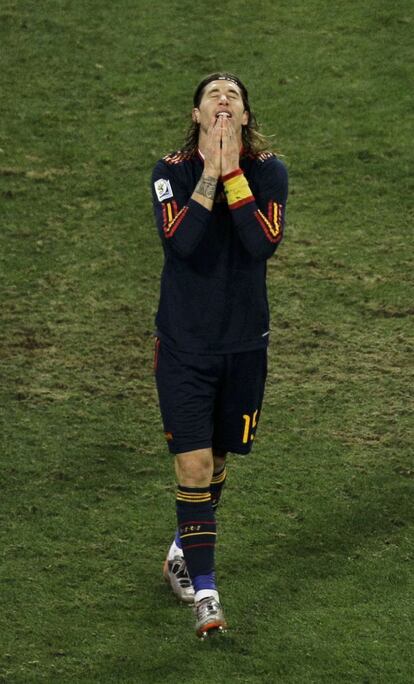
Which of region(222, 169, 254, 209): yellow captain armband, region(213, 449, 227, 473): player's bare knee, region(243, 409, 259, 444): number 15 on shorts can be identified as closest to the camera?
region(222, 169, 254, 209): yellow captain armband

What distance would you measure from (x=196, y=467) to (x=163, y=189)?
116cm

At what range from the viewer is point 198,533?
6258 millimetres

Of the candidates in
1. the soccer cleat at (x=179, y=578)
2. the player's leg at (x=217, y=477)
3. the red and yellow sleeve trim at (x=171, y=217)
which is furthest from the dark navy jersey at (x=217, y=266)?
the soccer cleat at (x=179, y=578)

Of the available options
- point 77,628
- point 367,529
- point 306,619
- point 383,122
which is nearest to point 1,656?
point 77,628

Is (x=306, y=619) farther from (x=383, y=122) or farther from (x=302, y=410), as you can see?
(x=383, y=122)

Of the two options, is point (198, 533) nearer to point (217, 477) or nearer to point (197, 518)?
point (197, 518)

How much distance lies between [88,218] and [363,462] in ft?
12.5

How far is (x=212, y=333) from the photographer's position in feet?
20.3

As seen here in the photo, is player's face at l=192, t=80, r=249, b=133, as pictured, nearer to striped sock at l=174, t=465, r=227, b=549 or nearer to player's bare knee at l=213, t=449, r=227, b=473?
player's bare knee at l=213, t=449, r=227, b=473

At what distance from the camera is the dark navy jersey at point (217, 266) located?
6168mm

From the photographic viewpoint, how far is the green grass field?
20.6ft

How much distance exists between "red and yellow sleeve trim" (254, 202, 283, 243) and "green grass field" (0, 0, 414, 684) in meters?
1.58

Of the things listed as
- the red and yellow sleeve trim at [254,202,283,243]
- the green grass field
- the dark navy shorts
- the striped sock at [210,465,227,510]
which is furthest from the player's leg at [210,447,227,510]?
the red and yellow sleeve trim at [254,202,283,243]

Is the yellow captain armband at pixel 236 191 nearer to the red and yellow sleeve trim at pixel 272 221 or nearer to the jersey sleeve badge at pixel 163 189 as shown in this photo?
the red and yellow sleeve trim at pixel 272 221
